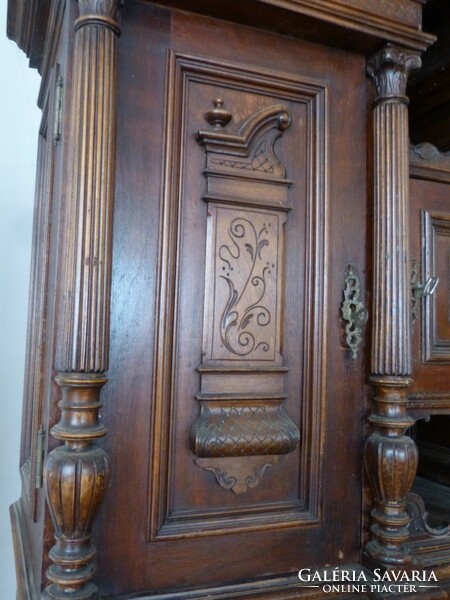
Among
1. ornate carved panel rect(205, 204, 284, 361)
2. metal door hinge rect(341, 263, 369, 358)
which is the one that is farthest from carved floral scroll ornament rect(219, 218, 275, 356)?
metal door hinge rect(341, 263, 369, 358)

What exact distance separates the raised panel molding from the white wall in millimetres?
856

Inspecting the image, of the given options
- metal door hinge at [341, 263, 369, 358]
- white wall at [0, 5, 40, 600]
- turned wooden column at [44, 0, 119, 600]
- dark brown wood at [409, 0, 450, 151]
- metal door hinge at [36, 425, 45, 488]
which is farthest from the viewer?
white wall at [0, 5, 40, 600]

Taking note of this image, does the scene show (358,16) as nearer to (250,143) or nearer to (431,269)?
(250,143)

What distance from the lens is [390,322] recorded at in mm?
894

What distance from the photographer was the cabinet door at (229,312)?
0.78 meters

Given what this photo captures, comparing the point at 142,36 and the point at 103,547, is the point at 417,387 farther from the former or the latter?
the point at 142,36

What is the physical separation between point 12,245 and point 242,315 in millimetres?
932

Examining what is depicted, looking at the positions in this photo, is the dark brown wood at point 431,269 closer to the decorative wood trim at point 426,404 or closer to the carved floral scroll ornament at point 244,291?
the decorative wood trim at point 426,404

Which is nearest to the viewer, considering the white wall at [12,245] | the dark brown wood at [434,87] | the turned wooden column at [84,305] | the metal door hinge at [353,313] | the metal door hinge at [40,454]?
the turned wooden column at [84,305]

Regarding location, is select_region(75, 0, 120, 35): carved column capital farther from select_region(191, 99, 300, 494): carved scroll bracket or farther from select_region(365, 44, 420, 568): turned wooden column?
select_region(365, 44, 420, 568): turned wooden column

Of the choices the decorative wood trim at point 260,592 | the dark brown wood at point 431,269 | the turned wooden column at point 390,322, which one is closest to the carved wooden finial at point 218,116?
the turned wooden column at point 390,322

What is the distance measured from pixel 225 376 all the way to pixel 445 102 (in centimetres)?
96

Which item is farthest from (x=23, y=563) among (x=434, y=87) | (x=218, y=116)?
(x=434, y=87)

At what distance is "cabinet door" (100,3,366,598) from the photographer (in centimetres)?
78
